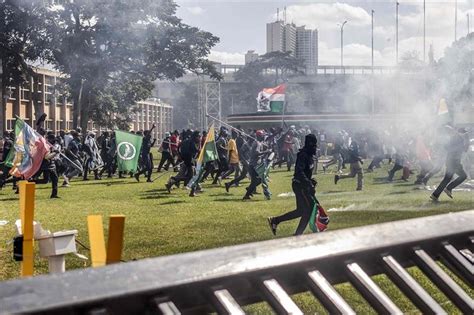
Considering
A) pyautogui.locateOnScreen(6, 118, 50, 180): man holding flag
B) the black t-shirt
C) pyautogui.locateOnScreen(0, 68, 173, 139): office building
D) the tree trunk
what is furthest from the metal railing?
pyautogui.locateOnScreen(0, 68, 173, 139): office building

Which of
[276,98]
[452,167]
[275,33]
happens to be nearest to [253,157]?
[452,167]

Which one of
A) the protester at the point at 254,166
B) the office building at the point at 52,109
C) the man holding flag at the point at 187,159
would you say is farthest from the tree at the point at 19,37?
the office building at the point at 52,109

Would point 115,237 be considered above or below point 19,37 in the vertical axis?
below

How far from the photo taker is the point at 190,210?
11.5 meters

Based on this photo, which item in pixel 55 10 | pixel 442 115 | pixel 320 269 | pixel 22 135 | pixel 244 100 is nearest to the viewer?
pixel 320 269

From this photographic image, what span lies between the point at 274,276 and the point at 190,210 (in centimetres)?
1000

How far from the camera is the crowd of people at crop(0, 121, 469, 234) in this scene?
12.3m

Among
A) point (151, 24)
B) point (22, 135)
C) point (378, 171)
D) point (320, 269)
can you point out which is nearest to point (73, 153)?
point (151, 24)

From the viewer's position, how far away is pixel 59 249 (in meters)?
4.29

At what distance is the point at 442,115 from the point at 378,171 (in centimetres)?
460

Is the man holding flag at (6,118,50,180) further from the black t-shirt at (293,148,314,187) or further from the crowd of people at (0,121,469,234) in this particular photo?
the black t-shirt at (293,148,314,187)

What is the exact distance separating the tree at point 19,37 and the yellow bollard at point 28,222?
27.3 ft

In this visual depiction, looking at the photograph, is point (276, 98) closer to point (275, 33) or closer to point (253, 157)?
point (275, 33)

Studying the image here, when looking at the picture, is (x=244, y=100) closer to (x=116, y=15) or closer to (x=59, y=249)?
(x=116, y=15)
